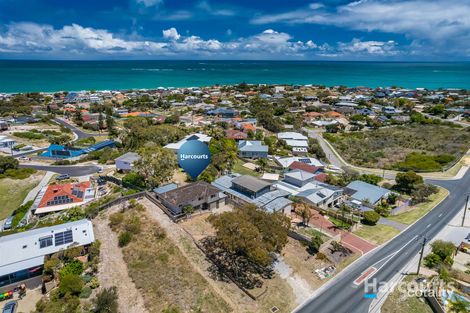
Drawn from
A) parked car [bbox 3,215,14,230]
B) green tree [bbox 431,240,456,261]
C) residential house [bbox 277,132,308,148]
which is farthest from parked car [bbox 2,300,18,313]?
residential house [bbox 277,132,308,148]

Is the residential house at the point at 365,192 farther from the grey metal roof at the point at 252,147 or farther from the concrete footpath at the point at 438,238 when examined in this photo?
the grey metal roof at the point at 252,147

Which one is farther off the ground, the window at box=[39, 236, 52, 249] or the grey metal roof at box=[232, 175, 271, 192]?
the grey metal roof at box=[232, 175, 271, 192]

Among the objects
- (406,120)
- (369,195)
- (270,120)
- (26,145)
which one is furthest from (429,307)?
(406,120)

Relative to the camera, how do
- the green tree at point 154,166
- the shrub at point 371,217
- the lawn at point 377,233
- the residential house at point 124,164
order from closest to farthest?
the lawn at point 377,233 < the shrub at point 371,217 < the green tree at point 154,166 < the residential house at point 124,164

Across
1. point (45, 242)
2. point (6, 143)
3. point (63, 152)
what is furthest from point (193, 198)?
point (6, 143)

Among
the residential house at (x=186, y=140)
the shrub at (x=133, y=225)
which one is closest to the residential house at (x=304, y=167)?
the residential house at (x=186, y=140)

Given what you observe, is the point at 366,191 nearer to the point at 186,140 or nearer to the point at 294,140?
the point at 294,140

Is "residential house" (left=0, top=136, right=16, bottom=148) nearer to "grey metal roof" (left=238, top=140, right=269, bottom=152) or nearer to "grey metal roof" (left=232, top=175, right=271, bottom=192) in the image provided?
"grey metal roof" (left=238, top=140, right=269, bottom=152)
